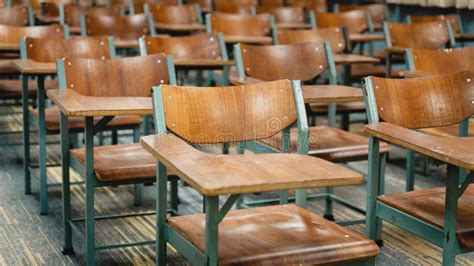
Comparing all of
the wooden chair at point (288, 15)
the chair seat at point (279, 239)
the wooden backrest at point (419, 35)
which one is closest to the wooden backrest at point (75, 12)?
the wooden chair at point (288, 15)

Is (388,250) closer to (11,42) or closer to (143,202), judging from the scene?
(143,202)

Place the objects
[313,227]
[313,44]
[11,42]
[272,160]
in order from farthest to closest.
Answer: [11,42]
[313,44]
[313,227]
[272,160]

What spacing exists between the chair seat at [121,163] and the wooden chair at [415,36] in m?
2.45

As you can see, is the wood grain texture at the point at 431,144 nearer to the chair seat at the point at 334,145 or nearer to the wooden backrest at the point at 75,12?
the chair seat at the point at 334,145

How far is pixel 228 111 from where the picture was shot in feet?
8.50

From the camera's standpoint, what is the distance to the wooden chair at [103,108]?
311 centimetres

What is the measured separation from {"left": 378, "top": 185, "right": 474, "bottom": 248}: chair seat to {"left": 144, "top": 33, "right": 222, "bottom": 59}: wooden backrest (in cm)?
209

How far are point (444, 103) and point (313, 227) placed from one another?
0.91 meters

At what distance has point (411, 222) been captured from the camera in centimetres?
258

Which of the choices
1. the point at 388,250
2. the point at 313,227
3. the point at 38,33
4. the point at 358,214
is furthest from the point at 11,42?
the point at 313,227

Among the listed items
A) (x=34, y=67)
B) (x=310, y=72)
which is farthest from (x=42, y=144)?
(x=310, y=72)

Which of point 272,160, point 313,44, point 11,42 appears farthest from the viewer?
point 11,42

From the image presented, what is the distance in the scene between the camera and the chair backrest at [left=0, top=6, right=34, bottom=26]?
5.89 m

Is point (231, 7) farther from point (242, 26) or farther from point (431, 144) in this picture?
point (431, 144)
